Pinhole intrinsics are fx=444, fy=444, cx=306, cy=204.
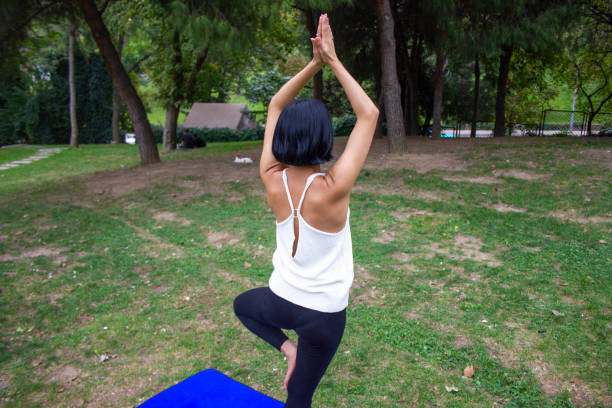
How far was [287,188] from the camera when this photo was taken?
187cm

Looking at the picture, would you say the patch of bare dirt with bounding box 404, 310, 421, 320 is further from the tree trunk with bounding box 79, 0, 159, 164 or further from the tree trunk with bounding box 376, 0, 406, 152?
the tree trunk with bounding box 79, 0, 159, 164

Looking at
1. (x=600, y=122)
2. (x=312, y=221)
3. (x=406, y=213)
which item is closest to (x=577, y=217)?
(x=406, y=213)

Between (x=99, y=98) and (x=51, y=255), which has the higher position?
(x=99, y=98)

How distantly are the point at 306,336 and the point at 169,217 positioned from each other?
6.40 meters

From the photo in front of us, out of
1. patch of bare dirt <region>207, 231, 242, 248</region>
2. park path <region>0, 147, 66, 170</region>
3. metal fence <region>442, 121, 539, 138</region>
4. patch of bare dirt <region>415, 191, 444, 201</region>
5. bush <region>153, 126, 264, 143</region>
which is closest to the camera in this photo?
patch of bare dirt <region>207, 231, 242, 248</region>

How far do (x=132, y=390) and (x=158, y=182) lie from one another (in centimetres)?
723

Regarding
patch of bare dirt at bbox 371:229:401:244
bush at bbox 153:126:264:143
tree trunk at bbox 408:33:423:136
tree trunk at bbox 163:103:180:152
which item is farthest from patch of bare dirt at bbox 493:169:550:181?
bush at bbox 153:126:264:143

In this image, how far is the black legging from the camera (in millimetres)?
1861

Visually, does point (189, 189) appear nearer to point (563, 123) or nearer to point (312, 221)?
point (312, 221)

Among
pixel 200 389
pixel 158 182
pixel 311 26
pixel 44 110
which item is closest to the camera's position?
pixel 200 389

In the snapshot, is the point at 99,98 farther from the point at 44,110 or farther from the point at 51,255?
the point at 51,255

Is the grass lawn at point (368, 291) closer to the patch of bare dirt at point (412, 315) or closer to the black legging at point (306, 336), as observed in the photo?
the patch of bare dirt at point (412, 315)

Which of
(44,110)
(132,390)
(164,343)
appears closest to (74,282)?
(164,343)

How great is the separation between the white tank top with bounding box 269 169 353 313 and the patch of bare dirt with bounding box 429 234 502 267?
3942 mm
